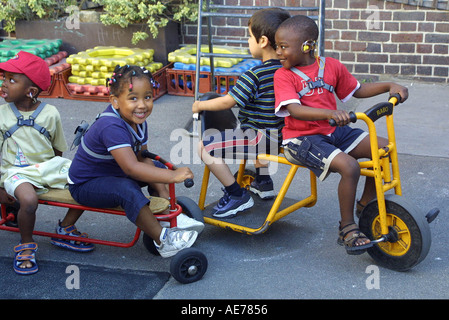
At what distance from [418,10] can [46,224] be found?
5203mm

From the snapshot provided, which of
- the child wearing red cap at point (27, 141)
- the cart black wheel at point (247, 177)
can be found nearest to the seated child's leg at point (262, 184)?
the cart black wheel at point (247, 177)

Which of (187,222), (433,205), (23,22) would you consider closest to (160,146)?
(187,222)

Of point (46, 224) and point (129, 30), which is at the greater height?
point (129, 30)

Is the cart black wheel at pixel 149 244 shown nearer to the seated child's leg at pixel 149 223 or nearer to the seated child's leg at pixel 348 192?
the seated child's leg at pixel 149 223

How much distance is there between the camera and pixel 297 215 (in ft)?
14.7

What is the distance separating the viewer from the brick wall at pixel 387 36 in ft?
24.0

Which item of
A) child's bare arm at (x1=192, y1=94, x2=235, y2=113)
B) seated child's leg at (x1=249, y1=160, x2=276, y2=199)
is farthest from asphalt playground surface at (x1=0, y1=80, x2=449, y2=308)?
child's bare arm at (x1=192, y1=94, x2=235, y2=113)

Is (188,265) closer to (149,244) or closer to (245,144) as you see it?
(149,244)

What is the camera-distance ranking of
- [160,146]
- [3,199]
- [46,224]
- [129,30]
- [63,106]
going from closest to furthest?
1. [3,199]
2. [46,224]
3. [160,146]
4. [63,106]
5. [129,30]

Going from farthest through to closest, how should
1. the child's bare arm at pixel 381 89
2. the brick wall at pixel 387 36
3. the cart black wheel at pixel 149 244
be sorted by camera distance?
the brick wall at pixel 387 36, the cart black wheel at pixel 149 244, the child's bare arm at pixel 381 89

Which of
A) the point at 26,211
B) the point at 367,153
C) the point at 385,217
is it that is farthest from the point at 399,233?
the point at 26,211

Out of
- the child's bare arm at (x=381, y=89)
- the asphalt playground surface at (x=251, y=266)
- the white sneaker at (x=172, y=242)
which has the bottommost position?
the asphalt playground surface at (x=251, y=266)

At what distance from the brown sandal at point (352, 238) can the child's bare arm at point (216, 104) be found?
1.04 m

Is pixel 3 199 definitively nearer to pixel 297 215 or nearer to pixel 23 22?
pixel 297 215
